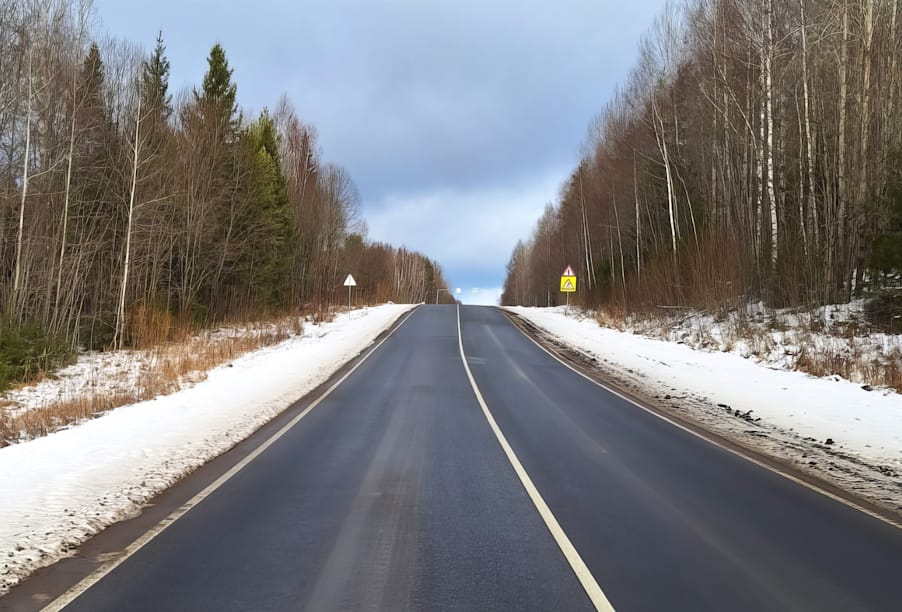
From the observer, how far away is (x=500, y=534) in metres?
4.71

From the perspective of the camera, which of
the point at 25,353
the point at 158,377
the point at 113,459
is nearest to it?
the point at 113,459

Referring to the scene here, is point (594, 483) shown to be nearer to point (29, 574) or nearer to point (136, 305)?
point (29, 574)

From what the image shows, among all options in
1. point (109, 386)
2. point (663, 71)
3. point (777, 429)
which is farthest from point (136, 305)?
point (663, 71)

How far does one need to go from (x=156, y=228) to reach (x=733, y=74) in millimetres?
25510

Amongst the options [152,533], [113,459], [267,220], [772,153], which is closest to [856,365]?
[772,153]

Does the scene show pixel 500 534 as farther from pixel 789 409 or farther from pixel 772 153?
pixel 772 153

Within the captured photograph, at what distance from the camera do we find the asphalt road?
3.71 metres

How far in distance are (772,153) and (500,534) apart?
2001cm

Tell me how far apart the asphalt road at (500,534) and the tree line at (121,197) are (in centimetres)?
1647

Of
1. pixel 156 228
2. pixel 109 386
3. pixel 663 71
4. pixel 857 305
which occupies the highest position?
pixel 663 71

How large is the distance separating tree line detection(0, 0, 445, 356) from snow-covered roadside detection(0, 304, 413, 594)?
1029 cm

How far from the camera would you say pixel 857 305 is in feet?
53.0

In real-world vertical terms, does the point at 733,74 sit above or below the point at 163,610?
above

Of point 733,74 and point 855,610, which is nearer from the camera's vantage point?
point 855,610
